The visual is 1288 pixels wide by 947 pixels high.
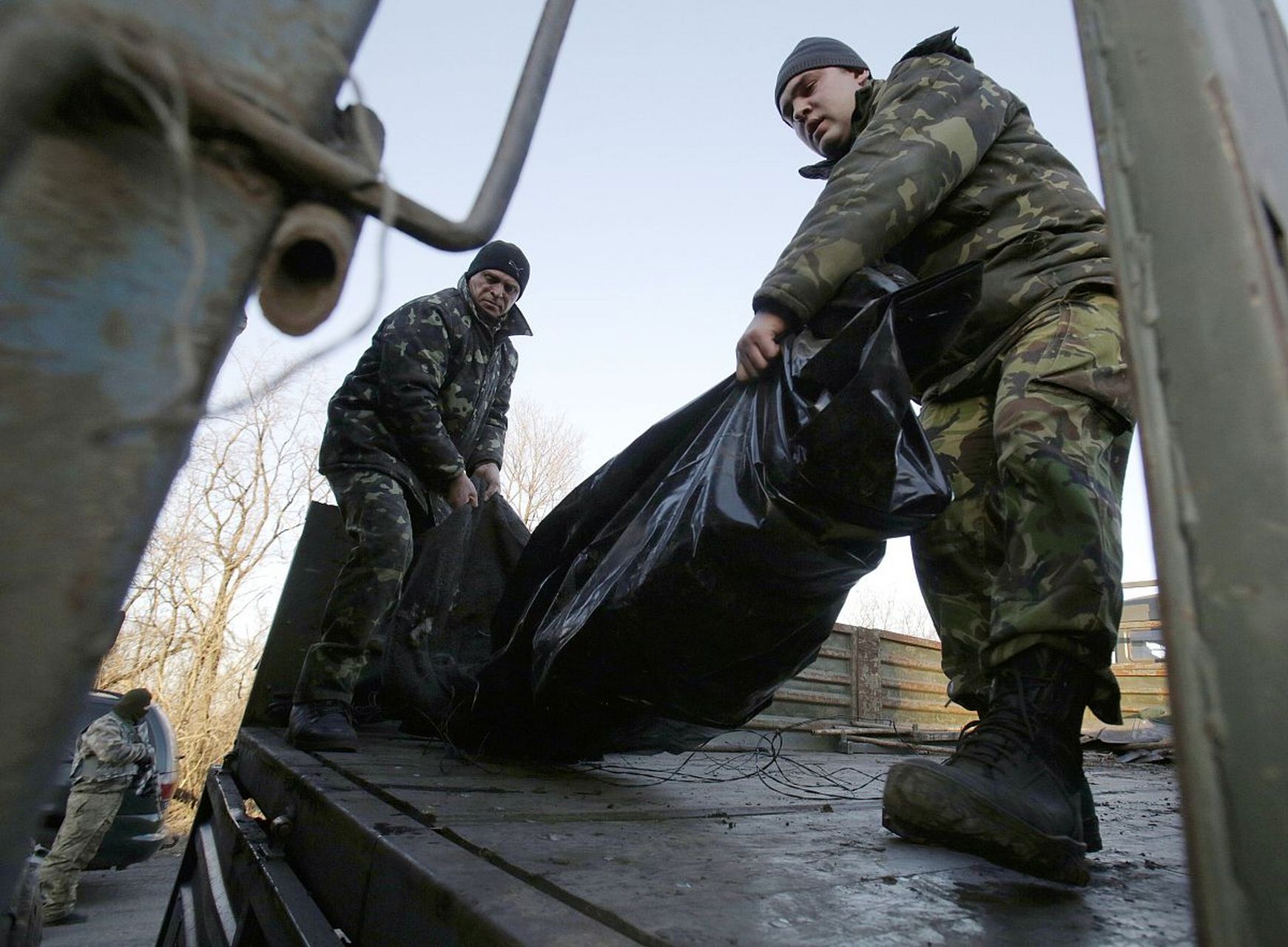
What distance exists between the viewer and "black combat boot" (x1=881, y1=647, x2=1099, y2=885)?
110 centimetres

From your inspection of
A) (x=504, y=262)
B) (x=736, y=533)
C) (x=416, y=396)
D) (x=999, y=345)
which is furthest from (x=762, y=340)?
(x=504, y=262)

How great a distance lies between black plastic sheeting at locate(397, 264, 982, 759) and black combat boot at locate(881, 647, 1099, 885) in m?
0.31

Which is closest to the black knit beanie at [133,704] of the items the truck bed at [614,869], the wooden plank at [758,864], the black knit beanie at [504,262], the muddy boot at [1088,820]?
the truck bed at [614,869]

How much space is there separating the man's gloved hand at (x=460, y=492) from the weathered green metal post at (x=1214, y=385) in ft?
8.30

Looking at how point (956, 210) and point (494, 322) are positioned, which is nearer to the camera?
point (956, 210)

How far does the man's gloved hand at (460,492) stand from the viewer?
2.84 metres

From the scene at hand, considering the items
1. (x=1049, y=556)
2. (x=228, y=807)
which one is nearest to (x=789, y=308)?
(x=1049, y=556)

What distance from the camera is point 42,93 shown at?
0.36m

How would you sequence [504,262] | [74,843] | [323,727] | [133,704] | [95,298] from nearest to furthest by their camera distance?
[95,298]
[323,727]
[504,262]
[74,843]
[133,704]

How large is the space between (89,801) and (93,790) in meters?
0.07

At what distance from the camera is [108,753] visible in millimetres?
5473

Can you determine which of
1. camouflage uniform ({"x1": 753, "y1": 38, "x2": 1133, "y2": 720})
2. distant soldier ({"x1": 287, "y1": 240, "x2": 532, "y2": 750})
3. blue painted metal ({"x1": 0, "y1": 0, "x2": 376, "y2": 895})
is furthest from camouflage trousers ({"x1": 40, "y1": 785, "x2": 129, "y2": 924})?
blue painted metal ({"x1": 0, "y1": 0, "x2": 376, "y2": 895})

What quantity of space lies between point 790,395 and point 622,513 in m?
0.54

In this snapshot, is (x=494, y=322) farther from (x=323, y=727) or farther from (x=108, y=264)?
(x=108, y=264)
